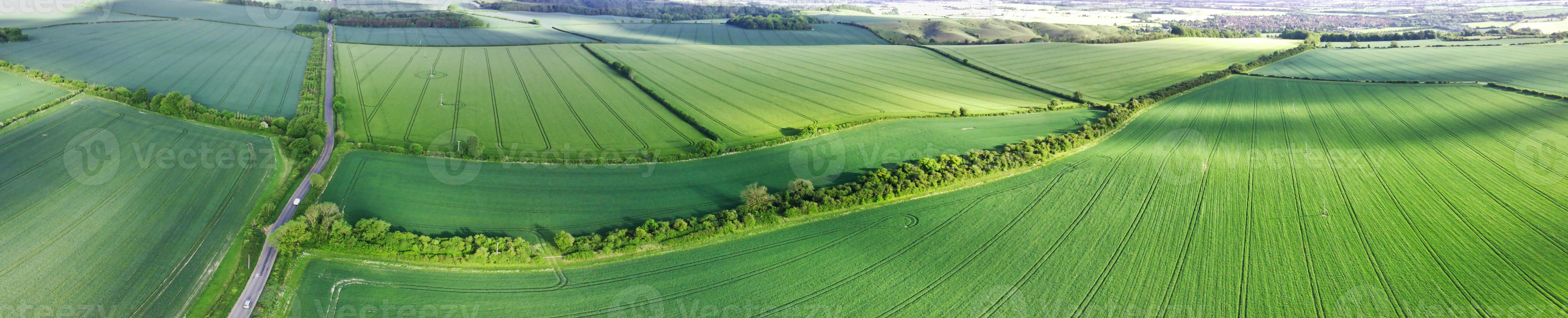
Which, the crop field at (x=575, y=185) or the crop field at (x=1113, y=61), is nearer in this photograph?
the crop field at (x=575, y=185)

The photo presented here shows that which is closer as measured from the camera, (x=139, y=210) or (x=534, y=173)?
(x=139, y=210)

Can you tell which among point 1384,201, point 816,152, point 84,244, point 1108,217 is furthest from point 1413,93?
point 84,244

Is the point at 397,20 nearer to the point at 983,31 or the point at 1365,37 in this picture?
the point at 983,31

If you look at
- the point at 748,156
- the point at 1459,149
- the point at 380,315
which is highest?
the point at 1459,149

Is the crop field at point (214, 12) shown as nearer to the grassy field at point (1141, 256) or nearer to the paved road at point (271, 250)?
the paved road at point (271, 250)

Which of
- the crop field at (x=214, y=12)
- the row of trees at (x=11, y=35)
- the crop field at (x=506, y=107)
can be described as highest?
the crop field at (x=214, y=12)

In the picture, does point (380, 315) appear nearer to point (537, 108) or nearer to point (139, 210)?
point (139, 210)

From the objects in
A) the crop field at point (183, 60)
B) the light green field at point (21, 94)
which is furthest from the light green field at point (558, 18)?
the light green field at point (21, 94)
